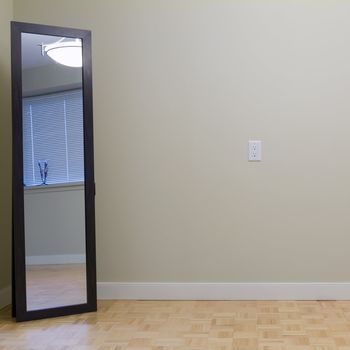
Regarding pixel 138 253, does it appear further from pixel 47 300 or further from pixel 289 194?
pixel 289 194

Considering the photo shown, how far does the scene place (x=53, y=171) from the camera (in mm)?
3160

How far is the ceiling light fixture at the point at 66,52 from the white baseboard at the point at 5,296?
143cm

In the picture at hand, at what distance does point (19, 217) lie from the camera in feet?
9.92

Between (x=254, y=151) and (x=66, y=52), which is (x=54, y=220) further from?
(x=254, y=151)

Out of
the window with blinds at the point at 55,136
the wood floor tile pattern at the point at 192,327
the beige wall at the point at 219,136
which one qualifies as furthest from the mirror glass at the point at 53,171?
the beige wall at the point at 219,136

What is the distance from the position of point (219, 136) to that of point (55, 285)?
4.36ft

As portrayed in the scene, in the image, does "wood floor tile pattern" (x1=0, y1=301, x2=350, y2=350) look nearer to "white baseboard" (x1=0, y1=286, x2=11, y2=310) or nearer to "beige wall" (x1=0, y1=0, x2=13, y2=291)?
"white baseboard" (x1=0, y1=286, x2=11, y2=310)

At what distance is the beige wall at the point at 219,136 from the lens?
3.37 metres

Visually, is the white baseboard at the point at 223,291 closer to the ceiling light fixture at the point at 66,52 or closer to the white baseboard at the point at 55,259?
the white baseboard at the point at 55,259

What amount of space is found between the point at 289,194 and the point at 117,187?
3.53 ft

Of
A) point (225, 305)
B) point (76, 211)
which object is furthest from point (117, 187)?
point (225, 305)

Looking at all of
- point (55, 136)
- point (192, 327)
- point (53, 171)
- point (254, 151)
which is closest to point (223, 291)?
point (192, 327)

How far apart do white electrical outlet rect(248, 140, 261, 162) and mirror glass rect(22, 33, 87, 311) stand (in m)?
1.03

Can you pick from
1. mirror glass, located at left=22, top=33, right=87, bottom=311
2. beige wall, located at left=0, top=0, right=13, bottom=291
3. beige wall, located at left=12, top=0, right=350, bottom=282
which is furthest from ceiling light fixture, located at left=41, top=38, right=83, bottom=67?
beige wall, located at left=0, top=0, right=13, bottom=291
